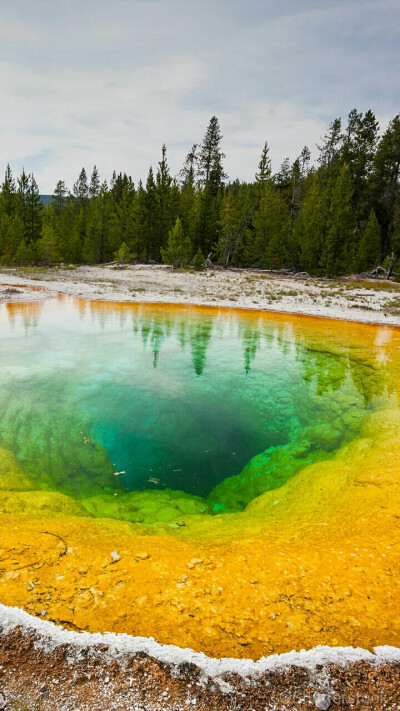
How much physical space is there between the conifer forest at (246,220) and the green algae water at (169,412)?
25.0 meters

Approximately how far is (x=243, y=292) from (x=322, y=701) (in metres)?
23.8

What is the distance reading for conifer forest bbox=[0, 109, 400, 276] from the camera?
113ft

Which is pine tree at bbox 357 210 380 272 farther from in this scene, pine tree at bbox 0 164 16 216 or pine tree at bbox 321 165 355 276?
pine tree at bbox 0 164 16 216

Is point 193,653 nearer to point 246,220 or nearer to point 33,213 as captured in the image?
point 246,220

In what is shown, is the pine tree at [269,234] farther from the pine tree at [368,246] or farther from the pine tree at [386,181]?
the pine tree at [386,181]

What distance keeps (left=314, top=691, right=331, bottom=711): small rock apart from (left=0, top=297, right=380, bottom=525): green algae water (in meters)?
2.80

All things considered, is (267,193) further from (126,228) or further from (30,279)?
(30,279)

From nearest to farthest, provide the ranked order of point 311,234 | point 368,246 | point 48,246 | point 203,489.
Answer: point 203,489 → point 311,234 → point 368,246 → point 48,246

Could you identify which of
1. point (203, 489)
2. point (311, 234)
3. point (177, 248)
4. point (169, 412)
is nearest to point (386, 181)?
point (311, 234)

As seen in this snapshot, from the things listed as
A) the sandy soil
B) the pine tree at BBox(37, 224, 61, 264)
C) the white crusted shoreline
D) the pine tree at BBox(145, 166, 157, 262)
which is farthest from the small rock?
the pine tree at BBox(145, 166, 157, 262)

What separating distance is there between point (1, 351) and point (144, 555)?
→ 9.29m

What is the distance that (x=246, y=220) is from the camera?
41281mm

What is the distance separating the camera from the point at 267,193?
39.2 metres

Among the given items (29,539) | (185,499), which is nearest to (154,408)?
(185,499)
